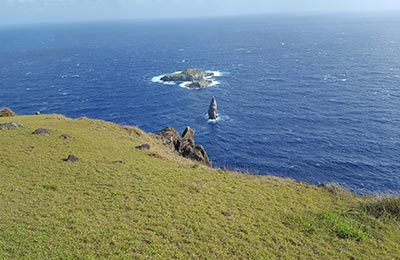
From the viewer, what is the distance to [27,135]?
130ft

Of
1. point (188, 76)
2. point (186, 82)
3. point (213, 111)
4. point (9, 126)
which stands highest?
point (9, 126)

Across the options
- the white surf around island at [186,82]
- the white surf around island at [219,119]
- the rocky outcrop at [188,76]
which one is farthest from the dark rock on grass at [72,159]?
the rocky outcrop at [188,76]

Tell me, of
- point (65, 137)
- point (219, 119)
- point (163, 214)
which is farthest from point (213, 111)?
point (163, 214)

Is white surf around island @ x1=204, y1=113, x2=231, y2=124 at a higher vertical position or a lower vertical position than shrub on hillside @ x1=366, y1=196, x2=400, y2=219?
lower

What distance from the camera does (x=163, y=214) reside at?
22.8 meters

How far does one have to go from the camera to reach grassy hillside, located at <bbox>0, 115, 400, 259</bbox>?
738 inches

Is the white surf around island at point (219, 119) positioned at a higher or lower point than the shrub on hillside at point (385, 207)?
lower

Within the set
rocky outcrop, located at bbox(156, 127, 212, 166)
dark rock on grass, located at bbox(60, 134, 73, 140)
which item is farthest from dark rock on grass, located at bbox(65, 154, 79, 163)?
rocky outcrop, located at bbox(156, 127, 212, 166)

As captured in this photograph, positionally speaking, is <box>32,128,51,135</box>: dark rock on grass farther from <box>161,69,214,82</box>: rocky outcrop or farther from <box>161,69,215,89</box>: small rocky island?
<box>161,69,214,82</box>: rocky outcrop

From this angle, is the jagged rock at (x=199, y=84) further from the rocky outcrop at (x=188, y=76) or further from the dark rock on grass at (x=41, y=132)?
the dark rock on grass at (x=41, y=132)

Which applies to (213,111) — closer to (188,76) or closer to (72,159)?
(188,76)

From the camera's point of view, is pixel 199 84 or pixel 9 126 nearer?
pixel 9 126

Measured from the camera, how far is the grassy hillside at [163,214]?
61.5ft

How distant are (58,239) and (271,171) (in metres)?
58.2
